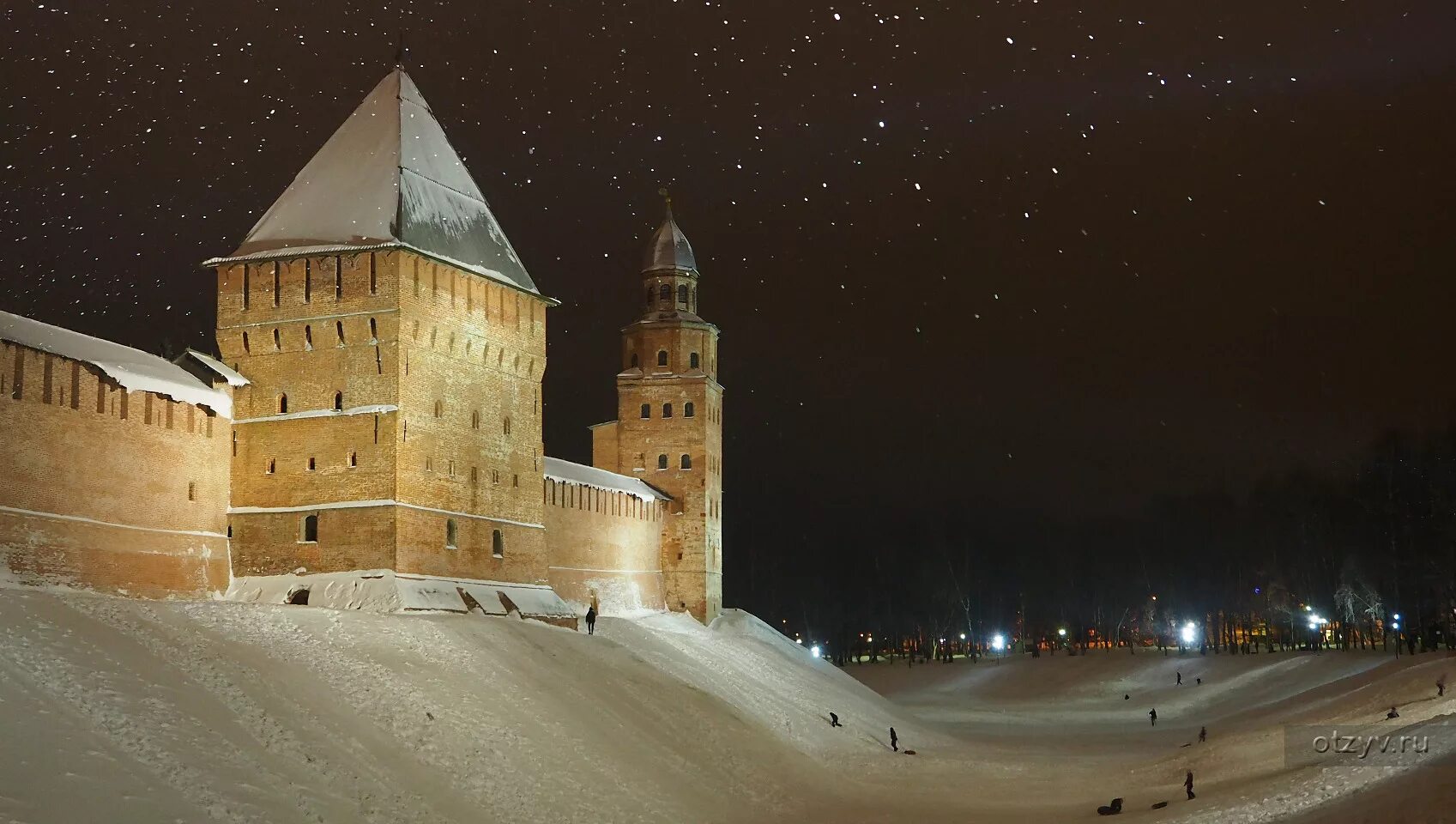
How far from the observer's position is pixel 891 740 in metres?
39.8

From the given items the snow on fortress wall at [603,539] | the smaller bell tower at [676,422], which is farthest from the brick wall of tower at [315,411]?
the smaller bell tower at [676,422]

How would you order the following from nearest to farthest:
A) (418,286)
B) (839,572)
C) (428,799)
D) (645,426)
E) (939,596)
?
(428,799) < (418,286) < (645,426) < (939,596) < (839,572)

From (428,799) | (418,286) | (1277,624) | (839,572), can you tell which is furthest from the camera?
(839,572)

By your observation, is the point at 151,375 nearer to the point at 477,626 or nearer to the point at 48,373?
the point at 48,373

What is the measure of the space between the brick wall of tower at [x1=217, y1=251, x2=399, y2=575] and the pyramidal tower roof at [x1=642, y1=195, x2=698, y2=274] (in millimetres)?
25417

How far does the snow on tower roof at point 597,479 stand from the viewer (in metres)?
47.1

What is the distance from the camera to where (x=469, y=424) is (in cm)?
3622

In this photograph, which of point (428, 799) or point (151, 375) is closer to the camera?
point (428, 799)

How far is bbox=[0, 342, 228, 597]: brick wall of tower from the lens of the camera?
26.4 meters

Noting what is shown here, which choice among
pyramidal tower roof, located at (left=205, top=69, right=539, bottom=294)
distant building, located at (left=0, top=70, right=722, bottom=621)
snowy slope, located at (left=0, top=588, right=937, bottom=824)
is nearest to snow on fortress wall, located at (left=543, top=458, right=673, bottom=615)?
distant building, located at (left=0, top=70, right=722, bottom=621)

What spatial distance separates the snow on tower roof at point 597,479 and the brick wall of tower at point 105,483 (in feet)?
49.6

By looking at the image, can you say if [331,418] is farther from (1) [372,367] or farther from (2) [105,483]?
(2) [105,483]

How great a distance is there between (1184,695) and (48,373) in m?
46.5

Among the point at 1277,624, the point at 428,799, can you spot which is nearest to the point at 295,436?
the point at 428,799
